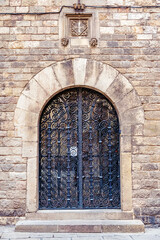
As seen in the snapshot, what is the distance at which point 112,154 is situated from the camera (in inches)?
195

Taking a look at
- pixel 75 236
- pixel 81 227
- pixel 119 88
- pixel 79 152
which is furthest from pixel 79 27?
pixel 75 236

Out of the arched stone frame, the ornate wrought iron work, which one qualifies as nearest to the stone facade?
the arched stone frame

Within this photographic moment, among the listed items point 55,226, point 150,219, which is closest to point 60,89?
point 55,226

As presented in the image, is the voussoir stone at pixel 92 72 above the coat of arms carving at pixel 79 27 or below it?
below

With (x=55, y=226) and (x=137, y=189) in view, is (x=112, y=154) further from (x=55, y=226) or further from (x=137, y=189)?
(x=55, y=226)

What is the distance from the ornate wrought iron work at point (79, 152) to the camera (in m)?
4.89

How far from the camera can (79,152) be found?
4953 millimetres

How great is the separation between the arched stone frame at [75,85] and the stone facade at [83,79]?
0.02 m

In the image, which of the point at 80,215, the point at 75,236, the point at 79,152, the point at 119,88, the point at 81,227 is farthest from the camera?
the point at 79,152

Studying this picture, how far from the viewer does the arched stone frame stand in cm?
475

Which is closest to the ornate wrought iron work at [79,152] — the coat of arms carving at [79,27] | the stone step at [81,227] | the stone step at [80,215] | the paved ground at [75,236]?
the stone step at [80,215]

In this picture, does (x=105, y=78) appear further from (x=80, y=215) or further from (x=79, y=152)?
(x=80, y=215)

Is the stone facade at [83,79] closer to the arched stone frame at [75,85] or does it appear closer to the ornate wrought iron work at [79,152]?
the arched stone frame at [75,85]

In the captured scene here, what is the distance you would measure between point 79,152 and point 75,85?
1192 millimetres
